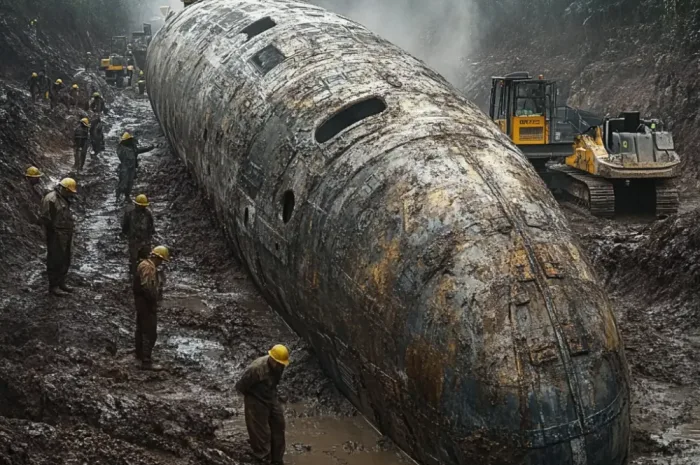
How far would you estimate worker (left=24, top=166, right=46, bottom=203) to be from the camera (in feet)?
54.4

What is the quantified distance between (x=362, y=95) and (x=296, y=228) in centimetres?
195

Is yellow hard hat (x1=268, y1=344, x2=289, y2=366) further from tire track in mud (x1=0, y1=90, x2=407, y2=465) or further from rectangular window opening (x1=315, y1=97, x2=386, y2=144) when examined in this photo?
Result: rectangular window opening (x1=315, y1=97, x2=386, y2=144)

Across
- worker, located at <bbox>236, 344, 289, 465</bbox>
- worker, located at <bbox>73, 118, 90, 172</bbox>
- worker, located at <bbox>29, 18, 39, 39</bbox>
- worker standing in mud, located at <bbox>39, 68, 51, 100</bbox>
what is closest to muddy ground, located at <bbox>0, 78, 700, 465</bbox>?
worker, located at <bbox>236, 344, 289, 465</bbox>

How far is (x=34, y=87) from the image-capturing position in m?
29.0

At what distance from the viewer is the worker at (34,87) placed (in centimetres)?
2876

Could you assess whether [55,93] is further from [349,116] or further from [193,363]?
[349,116]

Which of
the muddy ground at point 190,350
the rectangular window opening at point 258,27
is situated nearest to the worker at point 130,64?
the muddy ground at point 190,350

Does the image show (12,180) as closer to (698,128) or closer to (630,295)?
(630,295)

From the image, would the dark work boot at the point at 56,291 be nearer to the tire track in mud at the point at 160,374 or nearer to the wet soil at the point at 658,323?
the tire track in mud at the point at 160,374

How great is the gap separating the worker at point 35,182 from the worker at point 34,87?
1079cm

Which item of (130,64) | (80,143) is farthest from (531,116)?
(130,64)

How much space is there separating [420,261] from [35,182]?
472 inches

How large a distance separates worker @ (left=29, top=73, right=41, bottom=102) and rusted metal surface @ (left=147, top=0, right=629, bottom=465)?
64.0 ft

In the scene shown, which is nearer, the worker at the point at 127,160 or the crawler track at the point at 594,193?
the worker at the point at 127,160
